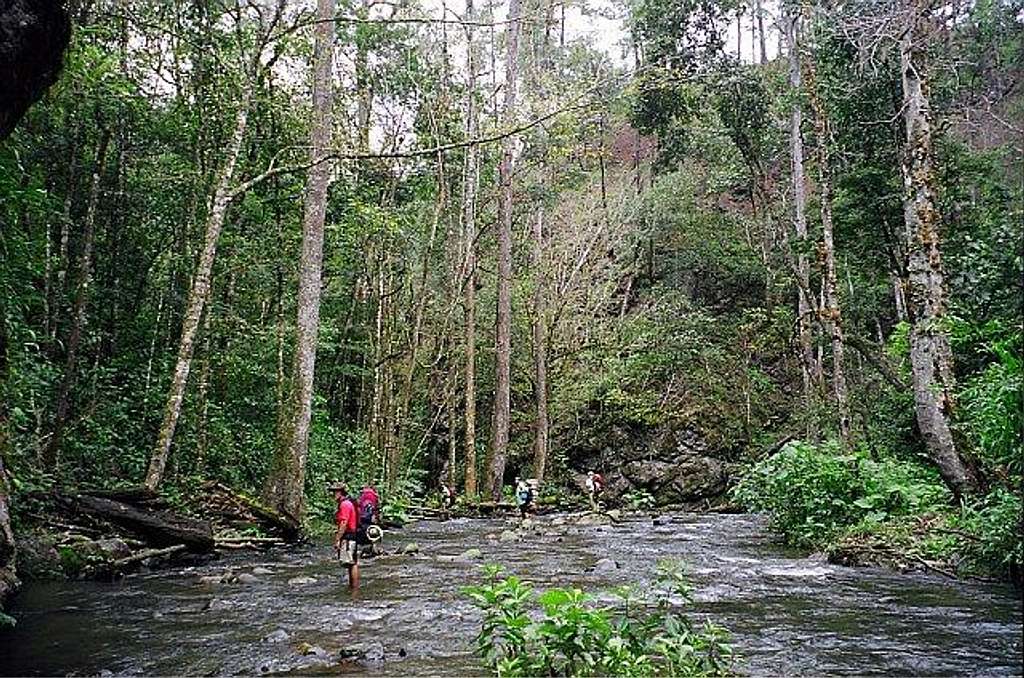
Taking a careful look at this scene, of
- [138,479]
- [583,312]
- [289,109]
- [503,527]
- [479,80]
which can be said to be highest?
[479,80]

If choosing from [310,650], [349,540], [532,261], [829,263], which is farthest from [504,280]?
[310,650]

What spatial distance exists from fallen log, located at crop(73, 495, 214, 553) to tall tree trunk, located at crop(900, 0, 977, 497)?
35.6ft

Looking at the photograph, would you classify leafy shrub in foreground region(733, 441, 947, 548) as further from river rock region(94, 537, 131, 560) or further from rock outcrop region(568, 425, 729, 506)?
rock outcrop region(568, 425, 729, 506)

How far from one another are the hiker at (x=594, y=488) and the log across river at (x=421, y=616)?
Result: 10.7 metres

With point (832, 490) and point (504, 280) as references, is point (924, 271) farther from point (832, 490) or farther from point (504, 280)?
point (504, 280)

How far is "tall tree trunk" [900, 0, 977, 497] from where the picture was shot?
40.4ft

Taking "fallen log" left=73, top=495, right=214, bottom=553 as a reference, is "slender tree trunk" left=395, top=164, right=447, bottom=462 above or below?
above

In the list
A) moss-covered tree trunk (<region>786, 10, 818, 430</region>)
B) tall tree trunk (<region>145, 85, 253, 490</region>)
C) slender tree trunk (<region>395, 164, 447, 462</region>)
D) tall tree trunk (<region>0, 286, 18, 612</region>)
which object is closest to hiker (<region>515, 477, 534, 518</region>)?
slender tree trunk (<region>395, 164, 447, 462</region>)

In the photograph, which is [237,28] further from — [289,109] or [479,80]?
[479,80]

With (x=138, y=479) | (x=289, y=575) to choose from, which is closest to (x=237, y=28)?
(x=138, y=479)

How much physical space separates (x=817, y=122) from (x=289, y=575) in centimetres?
1584

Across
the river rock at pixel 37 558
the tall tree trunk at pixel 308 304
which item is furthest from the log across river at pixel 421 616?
the tall tree trunk at pixel 308 304

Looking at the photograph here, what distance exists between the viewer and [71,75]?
11.7 meters

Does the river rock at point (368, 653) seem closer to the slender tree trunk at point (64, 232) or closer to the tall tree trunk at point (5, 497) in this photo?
the tall tree trunk at point (5, 497)
